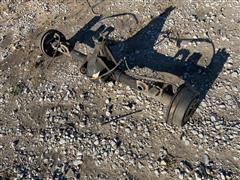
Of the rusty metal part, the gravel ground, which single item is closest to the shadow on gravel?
the gravel ground

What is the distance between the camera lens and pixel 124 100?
39.5 feet

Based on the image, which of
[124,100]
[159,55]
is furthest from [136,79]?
[159,55]

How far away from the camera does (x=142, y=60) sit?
12.9 meters

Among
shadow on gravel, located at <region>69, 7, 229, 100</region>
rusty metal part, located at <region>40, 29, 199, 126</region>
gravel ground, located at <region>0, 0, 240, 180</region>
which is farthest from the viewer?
shadow on gravel, located at <region>69, 7, 229, 100</region>

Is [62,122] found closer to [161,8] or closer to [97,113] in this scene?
[97,113]

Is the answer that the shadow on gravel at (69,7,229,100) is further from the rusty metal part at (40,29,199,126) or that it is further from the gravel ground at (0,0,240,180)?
the rusty metal part at (40,29,199,126)

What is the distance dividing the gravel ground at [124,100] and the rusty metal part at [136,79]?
689 millimetres

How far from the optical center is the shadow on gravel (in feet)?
39.5

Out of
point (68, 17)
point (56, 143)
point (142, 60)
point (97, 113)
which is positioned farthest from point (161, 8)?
point (56, 143)

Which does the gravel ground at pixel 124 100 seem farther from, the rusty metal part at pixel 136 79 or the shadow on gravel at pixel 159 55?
the rusty metal part at pixel 136 79

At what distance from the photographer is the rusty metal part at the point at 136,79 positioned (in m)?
10.3

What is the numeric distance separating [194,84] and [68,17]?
5554 mm

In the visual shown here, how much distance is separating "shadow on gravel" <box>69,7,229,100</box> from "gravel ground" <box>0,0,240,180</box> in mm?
31

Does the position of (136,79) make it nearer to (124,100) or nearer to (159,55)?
(124,100)
